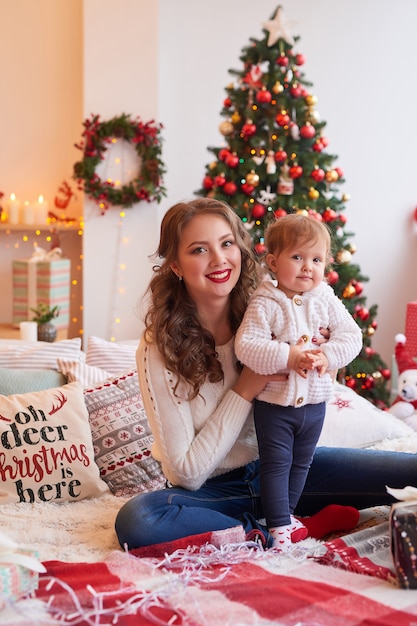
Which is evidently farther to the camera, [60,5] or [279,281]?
[60,5]

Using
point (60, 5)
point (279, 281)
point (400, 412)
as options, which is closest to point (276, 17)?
point (60, 5)

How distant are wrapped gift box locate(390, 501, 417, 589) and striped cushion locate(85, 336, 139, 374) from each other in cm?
149

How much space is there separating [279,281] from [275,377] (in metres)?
0.25

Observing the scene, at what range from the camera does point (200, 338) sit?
198 centimetres

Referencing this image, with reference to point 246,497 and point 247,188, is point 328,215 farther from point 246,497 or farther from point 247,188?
point 246,497

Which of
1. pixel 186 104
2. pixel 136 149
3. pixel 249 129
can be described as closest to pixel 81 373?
pixel 249 129

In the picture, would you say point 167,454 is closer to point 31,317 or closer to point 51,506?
point 51,506

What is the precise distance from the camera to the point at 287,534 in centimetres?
184

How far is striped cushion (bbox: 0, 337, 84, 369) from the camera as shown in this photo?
9.20 feet

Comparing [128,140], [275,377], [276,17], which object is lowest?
[275,377]

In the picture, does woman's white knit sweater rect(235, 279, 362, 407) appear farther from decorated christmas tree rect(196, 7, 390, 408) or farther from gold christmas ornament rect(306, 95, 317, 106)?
gold christmas ornament rect(306, 95, 317, 106)

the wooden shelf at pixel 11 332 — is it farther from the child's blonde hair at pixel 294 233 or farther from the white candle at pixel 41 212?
the child's blonde hair at pixel 294 233

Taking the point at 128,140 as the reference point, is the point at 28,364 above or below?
below

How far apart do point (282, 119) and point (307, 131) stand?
14 centimetres
